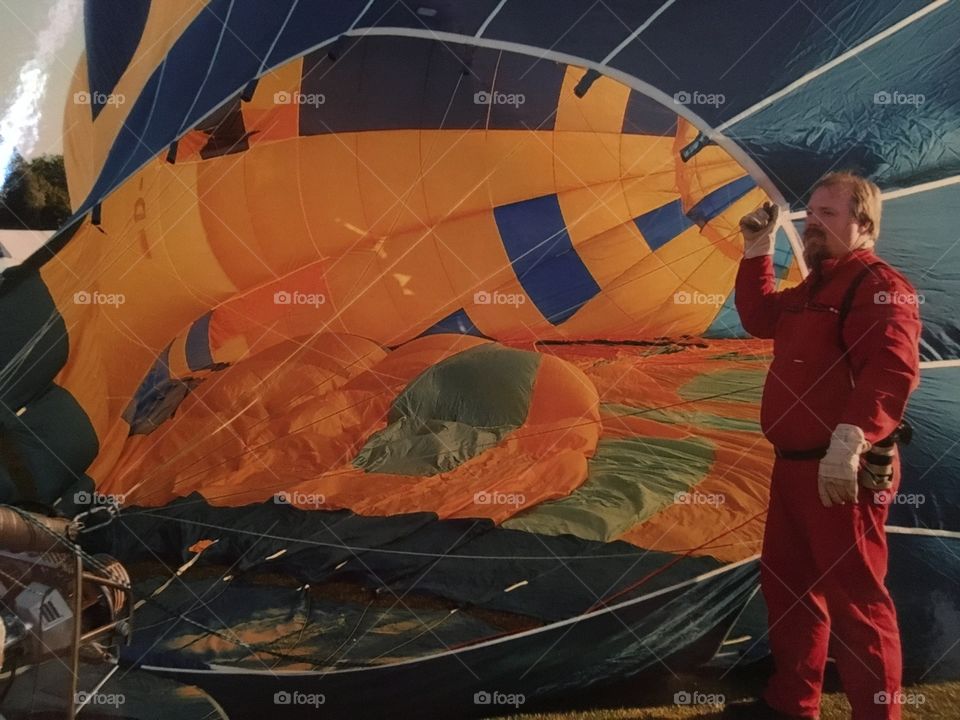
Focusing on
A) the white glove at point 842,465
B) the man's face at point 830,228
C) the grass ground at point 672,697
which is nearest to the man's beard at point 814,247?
the man's face at point 830,228

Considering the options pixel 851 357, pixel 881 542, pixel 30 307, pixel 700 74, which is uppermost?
pixel 700 74

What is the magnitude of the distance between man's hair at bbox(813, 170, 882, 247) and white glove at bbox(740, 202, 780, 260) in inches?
5.6

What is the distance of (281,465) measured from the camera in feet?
7.63

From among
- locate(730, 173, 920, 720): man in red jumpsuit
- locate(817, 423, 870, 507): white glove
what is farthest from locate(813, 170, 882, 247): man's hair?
locate(817, 423, 870, 507): white glove

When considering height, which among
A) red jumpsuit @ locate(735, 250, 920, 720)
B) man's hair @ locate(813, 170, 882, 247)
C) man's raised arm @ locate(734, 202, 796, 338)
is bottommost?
red jumpsuit @ locate(735, 250, 920, 720)

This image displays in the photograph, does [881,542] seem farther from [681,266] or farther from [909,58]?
[909,58]

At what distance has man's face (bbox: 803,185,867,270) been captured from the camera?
7.26ft

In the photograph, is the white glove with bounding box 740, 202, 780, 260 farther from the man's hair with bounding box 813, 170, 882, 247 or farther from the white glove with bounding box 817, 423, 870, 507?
the white glove with bounding box 817, 423, 870, 507

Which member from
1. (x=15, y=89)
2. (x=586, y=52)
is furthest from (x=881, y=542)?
(x=15, y=89)

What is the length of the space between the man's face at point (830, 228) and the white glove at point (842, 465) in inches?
16.3

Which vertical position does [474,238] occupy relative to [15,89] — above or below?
below

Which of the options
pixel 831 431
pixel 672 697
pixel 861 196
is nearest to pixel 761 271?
pixel 861 196

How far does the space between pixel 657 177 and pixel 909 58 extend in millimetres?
648

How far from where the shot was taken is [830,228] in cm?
223
